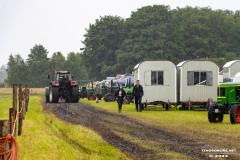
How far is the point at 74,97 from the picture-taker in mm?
44656

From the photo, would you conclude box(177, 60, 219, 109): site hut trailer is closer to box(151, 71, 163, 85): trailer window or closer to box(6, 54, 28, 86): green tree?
box(151, 71, 163, 85): trailer window

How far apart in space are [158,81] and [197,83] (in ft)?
8.01

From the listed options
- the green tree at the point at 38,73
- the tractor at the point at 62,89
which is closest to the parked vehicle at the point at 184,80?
the tractor at the point at 62,89

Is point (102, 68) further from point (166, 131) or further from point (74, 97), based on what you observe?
point (166, 131)

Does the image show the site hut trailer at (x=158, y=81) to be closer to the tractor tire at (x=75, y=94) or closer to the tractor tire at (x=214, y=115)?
the tractor tire at (x=75, y=94)

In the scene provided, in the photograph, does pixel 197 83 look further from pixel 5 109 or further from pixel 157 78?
pixel 5 109

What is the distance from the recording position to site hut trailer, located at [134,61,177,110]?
34.4 meters

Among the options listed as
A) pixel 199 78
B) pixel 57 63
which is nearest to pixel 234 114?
pixel 199 78

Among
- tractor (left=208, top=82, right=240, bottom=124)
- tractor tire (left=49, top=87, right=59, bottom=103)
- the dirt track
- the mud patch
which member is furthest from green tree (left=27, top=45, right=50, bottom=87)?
the dirt track

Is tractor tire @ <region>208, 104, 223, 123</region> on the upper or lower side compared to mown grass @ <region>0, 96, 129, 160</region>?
upper

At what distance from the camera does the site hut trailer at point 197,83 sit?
34781 mm

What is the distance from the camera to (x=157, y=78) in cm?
3466

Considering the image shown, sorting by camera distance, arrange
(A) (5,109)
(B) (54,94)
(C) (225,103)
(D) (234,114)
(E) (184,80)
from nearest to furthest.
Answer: (D) (234,114) < (C) (225,103) < (E) (184,80) < (A) (5,109) < (B) (54,94)

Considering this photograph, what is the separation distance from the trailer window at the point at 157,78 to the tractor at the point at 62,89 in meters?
10.7
